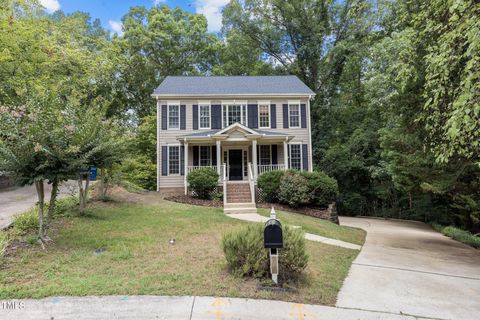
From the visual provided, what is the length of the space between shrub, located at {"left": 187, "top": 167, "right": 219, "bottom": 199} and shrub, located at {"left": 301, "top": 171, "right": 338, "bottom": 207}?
14.5ft

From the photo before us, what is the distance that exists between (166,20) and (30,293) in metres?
27.2

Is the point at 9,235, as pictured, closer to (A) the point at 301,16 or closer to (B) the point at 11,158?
(B) the point at 11,158

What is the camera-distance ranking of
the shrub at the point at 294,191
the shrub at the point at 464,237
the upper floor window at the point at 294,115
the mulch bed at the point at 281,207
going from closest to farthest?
the shrub at the point at 464,237 < the mulch bed at the point at 281,207 < the shrub at the point at 294,191 < the upper floor window at the point at 294,115

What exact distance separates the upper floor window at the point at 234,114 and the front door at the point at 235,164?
169cm

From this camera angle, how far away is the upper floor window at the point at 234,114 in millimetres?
16906

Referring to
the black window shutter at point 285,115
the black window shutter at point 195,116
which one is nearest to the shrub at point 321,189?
the black window shutter at point 285,115

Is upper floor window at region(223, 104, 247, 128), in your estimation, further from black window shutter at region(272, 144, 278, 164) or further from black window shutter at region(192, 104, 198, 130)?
black window shutter at region(272, 144, 278, 164)

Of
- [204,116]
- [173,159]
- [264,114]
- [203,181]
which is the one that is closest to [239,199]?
[203,181]

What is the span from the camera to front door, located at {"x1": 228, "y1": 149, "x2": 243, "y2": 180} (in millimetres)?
16625

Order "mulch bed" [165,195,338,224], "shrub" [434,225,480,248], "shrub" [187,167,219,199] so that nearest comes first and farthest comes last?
1. "shrub" [434,225,480,248]
2. "mulch bed" [165,195,338,224]
3. "shrub" [187,167,219,199]

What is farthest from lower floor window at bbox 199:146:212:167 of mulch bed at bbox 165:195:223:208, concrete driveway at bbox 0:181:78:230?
concrete driveway at bbox 0:181:78:230

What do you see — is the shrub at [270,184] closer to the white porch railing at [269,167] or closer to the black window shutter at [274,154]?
the white porch railing at [269,167]

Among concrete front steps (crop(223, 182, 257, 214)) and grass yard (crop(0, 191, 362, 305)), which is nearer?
grass yard (crop(0, 191, 362, 305))

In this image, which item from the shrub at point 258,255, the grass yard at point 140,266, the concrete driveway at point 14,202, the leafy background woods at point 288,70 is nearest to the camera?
the grass yard at point 140,266
